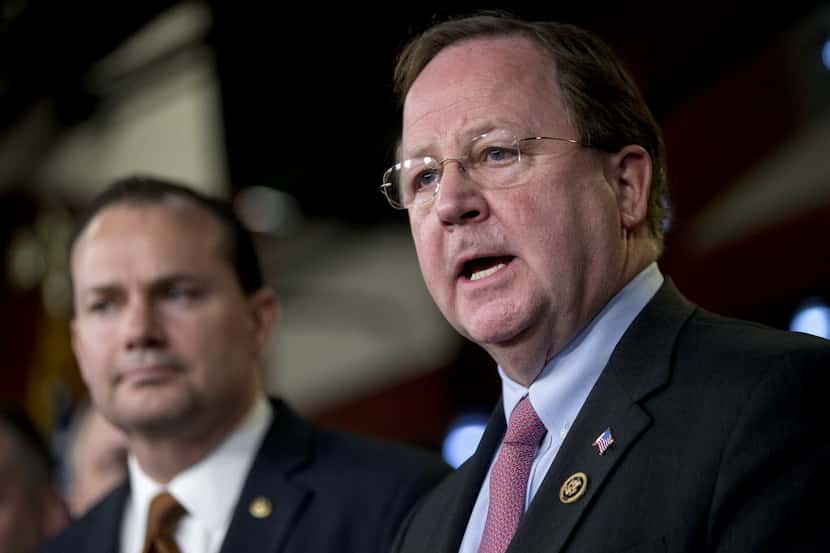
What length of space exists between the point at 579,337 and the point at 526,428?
153 millimetres

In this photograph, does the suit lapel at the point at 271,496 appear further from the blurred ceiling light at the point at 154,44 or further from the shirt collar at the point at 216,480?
the blurred ceiling light at the point at 154,44

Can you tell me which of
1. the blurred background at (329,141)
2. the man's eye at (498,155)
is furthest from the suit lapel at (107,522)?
the blurred background at (329,141)

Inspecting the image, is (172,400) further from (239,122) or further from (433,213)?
(239,122)

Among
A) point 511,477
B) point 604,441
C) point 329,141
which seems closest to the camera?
point 604,441

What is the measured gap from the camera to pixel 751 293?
609 cm

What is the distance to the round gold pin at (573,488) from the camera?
155 centimetres

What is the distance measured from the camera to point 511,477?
173 centimetres

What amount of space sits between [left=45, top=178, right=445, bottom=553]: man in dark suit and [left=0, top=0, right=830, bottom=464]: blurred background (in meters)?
1.64

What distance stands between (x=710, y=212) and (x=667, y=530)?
5.46 meters

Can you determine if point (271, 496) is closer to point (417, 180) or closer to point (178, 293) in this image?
point (178, 293)

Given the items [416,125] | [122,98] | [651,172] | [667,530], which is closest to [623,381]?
[667,530]

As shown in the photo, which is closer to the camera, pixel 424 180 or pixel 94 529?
pixel 424 180

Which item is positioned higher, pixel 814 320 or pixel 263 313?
pixel 263 313

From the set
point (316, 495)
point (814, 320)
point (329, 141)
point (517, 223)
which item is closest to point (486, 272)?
point (517, 223)
